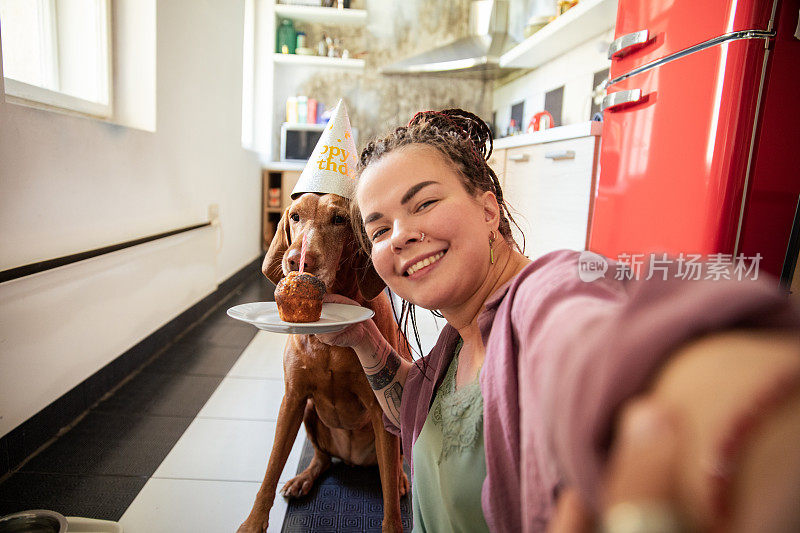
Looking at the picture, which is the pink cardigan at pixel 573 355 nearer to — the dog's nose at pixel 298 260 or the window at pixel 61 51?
the dog's nose at pixel 298 260

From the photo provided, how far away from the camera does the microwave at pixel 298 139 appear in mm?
5344

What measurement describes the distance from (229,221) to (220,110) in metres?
0.90

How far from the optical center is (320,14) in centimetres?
546

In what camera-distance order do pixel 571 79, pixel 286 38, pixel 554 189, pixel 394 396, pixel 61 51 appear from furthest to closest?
pixel 286 38, pixel 571 79, pixel 554 189, pixel 61 51, pixel 394 396

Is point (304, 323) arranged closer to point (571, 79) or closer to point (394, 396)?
point (394, 396)

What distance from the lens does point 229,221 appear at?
13.5ft

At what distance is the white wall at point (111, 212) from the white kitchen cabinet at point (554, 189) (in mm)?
1817

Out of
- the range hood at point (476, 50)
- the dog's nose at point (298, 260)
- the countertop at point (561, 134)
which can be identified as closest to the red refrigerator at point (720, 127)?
the countertop at point (561, 134)

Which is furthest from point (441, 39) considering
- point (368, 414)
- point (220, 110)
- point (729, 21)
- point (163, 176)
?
point (368, 414)

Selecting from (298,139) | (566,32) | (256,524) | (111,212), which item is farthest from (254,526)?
(298,139)

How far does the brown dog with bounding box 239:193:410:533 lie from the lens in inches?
48.0

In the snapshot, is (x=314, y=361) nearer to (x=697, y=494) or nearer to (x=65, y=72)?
(x=697, y=494)

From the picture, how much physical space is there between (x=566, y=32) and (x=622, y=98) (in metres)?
1.56

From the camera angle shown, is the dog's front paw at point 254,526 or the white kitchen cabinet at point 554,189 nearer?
the dog's front paw at point 254,526
